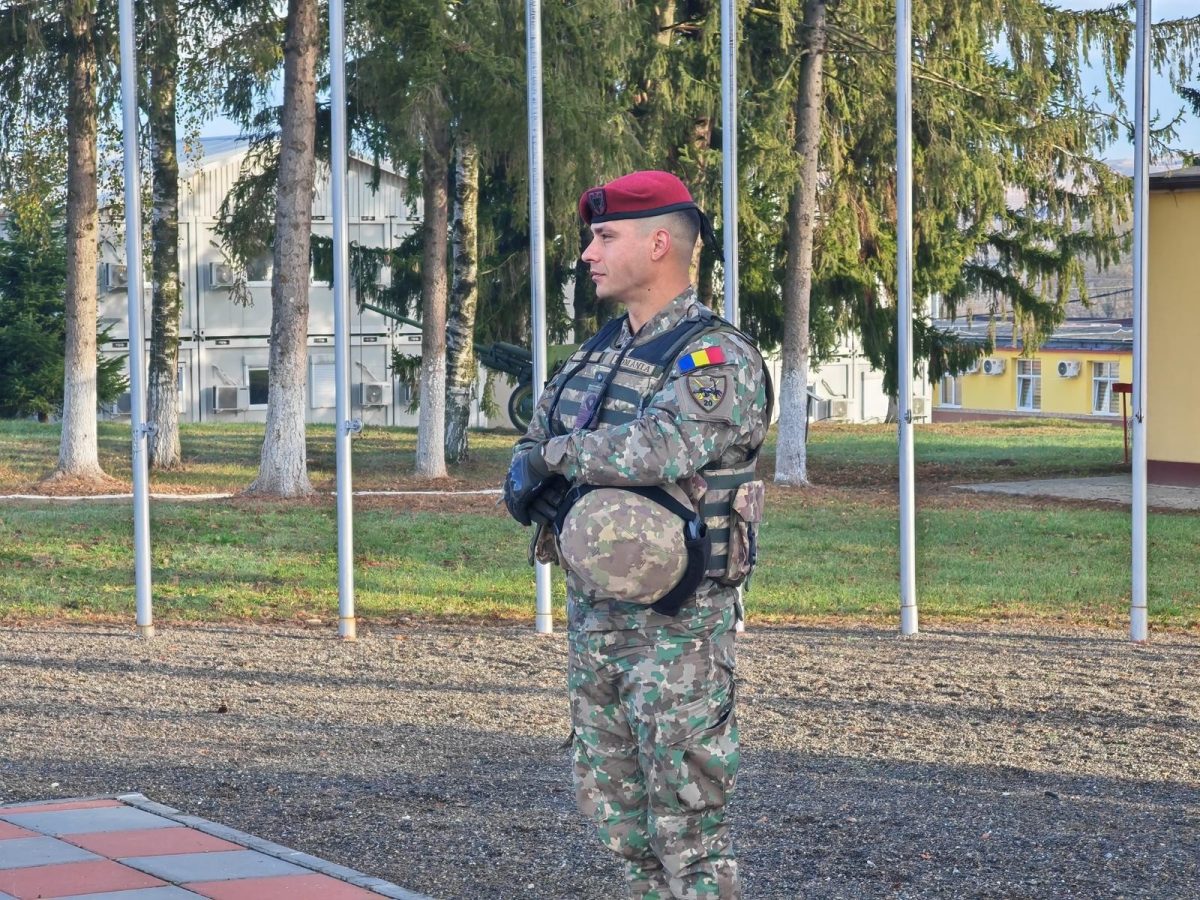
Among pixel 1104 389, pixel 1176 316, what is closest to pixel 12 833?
pixel 1176 316

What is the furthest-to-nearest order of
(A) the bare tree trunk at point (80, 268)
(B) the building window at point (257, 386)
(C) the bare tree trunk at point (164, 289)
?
(B) the building window at point (257, 386) → (C) the bare tree trunk at point (164, 289) → (A) the bare tree trunk at point (80, 268)

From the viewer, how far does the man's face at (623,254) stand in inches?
138

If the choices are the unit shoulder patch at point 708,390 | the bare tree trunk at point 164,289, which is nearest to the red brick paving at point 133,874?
the unit shoulder patch at point 708,390

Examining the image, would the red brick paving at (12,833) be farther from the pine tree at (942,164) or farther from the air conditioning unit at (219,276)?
the air conditioning unit at (219,276)

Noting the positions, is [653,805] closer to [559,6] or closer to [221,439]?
[559,6]

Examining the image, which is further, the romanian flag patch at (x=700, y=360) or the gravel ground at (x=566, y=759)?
the gravel ground at (x=566, y=759)

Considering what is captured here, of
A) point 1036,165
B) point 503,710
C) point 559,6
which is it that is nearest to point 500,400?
point 1036,165

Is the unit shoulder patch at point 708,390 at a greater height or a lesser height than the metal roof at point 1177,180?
lesser

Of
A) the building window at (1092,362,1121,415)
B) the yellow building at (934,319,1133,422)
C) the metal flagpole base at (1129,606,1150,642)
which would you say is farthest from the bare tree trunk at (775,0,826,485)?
the building window at (1092,362,1121,415)

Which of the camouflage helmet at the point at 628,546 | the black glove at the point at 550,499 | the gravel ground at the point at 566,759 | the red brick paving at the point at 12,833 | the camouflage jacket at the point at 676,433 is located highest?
Result: the camouflage jacket at the point at 676,433

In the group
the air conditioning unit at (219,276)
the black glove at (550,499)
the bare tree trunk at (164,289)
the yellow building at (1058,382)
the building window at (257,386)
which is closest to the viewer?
the black glove at (550,499)

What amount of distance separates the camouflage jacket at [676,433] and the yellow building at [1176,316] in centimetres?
1602

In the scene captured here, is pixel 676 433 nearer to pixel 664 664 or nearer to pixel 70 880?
pixel 664 664

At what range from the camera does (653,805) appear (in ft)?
11.5
